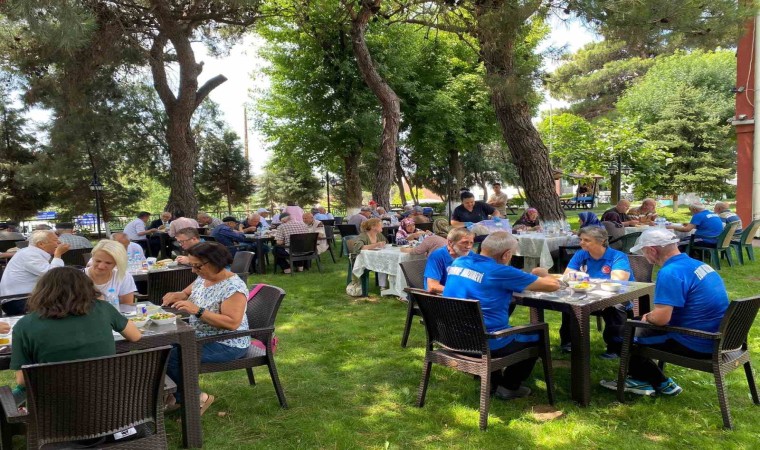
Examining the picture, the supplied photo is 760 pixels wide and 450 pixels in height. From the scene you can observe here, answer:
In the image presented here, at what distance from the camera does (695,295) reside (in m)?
3.38

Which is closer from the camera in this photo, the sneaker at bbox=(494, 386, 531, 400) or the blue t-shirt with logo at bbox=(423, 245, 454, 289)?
the sneaker at bbox=(494, 386, 531, 400)

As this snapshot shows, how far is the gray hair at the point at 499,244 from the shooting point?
3682mm

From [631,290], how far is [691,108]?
2508cm

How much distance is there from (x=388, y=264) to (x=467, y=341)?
12.6ft

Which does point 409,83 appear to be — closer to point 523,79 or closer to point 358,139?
point 358,139

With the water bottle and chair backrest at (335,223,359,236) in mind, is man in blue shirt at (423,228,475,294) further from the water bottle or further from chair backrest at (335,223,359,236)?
chair backrest at (335,223,359,236)

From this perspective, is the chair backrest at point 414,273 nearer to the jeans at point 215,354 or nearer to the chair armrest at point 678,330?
the jeans at point 215,354

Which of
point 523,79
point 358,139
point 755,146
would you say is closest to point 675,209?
point 755,146

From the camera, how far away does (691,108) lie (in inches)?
990

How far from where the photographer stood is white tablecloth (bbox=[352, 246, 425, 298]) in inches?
282

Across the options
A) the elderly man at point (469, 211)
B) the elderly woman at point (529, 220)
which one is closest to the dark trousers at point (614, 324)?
the elderly man at point (469, 211)

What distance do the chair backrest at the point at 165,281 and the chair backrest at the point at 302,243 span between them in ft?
15.3

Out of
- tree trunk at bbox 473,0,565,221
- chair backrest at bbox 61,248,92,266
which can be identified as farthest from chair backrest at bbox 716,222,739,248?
chair backrest at bbox 61,248,92,266

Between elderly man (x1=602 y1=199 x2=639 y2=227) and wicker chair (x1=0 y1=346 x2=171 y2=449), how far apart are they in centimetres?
833
